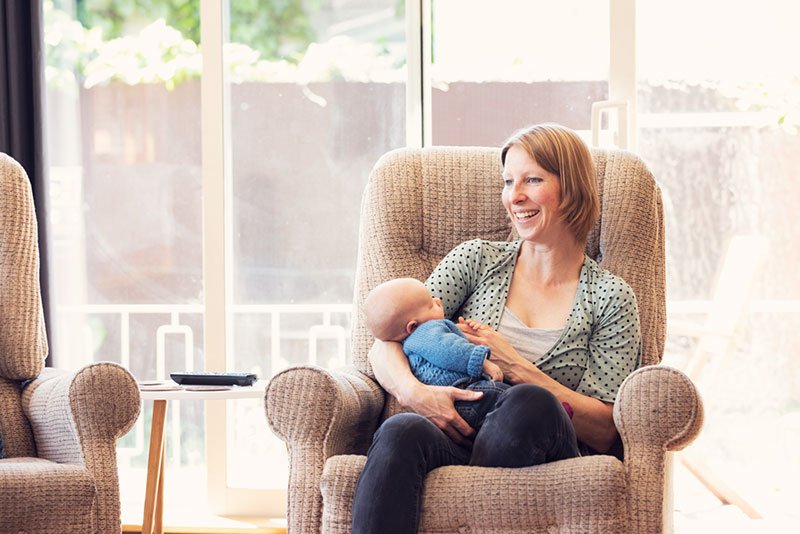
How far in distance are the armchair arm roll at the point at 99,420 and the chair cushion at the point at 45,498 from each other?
0.03 meters

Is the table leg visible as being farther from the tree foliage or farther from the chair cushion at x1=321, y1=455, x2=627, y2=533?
the tree foliage

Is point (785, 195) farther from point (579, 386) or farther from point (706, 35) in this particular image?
point (579, 386)

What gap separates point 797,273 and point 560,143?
152 cm

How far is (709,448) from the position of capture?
11.3 ft

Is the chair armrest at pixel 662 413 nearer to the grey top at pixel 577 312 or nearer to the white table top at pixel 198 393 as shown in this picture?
the grey top at pixel 577 312

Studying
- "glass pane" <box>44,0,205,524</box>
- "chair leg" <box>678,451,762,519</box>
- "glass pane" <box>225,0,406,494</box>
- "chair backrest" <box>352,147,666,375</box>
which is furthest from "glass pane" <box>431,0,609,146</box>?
"chair leg" <box>678,451,762,519</box>

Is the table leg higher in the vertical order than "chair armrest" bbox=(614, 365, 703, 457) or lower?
lower

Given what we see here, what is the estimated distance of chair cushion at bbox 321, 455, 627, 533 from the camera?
1.78 metres

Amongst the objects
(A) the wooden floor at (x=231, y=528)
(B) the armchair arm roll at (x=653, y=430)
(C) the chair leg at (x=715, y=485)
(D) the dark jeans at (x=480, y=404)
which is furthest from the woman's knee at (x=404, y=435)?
(C) the chair leg at (x=715, y=485)

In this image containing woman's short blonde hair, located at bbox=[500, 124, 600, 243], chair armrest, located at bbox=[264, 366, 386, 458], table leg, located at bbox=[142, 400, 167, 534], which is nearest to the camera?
chair armrest, located at bbox=[264, 366, 386, 458]

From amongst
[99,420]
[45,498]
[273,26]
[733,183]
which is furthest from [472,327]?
[273,26]

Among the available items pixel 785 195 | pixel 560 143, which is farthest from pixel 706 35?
pixel 560 143

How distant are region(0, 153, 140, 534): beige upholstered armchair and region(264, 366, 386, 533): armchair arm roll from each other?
1.08ft

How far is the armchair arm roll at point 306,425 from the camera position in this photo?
1.93 m
